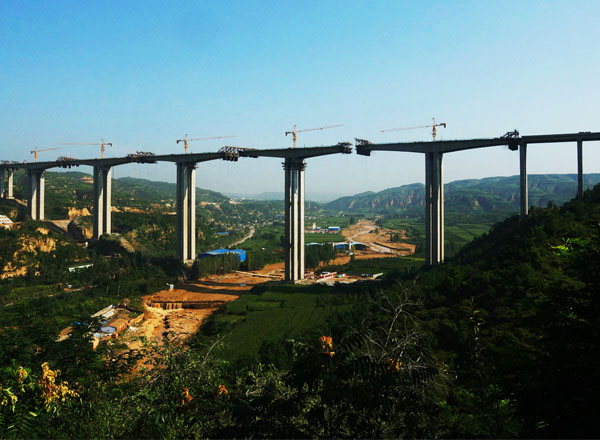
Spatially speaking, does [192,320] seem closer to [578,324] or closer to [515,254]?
[515,254]

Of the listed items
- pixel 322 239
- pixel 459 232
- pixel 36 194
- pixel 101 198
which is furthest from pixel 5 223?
pixel 459 232

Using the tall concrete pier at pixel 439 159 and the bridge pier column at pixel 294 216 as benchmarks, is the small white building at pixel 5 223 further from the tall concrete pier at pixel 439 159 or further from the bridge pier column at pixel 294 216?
the tall concrete pier at pixel 439 159

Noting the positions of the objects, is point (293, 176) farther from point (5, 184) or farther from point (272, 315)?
point (5, 184)

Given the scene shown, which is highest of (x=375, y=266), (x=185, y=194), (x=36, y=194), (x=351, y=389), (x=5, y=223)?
(x=36, y=194)

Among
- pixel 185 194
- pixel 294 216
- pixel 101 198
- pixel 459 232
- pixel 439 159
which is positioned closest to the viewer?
pixel 439 159

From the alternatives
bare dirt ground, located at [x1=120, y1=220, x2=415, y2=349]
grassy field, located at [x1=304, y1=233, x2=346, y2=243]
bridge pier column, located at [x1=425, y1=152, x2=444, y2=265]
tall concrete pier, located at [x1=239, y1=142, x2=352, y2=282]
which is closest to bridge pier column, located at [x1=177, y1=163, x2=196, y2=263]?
bare dirt ground, located at [x1=120, y1=220, x2=415, y2=349]

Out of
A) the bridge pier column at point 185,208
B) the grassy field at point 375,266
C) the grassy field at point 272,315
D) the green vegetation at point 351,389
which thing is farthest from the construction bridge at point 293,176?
the green vegetation at point 351,389

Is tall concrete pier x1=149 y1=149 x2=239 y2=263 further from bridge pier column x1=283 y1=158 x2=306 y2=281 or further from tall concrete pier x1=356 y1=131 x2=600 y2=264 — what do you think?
tall concrete pier x1=356 y1=131 x2=600 y2=264
